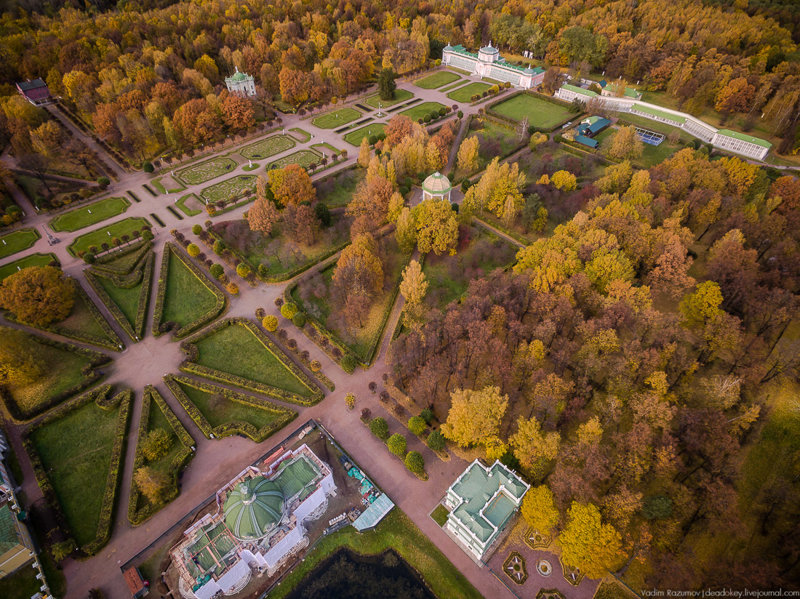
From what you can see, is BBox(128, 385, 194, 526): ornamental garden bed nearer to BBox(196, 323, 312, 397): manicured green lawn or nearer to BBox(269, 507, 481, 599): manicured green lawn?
BBox(196, 323, 312, 397): manicured green lawn

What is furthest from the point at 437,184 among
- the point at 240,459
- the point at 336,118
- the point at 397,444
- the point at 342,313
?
the point at 240,459

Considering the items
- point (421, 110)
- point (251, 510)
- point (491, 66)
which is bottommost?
point (251, 510)

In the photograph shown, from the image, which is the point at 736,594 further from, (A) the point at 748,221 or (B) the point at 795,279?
(A) the point at 748,221

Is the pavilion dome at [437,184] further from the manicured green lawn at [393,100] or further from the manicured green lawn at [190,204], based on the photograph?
the manicured green lawn at [393,100]

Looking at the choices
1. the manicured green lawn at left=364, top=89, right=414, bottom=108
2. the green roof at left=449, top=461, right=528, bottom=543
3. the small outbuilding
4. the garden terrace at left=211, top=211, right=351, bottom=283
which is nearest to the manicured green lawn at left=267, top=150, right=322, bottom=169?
the garden terrace at left=211, top=211, right=351, bottom=283

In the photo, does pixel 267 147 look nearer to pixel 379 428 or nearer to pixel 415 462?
pixel 379 428
